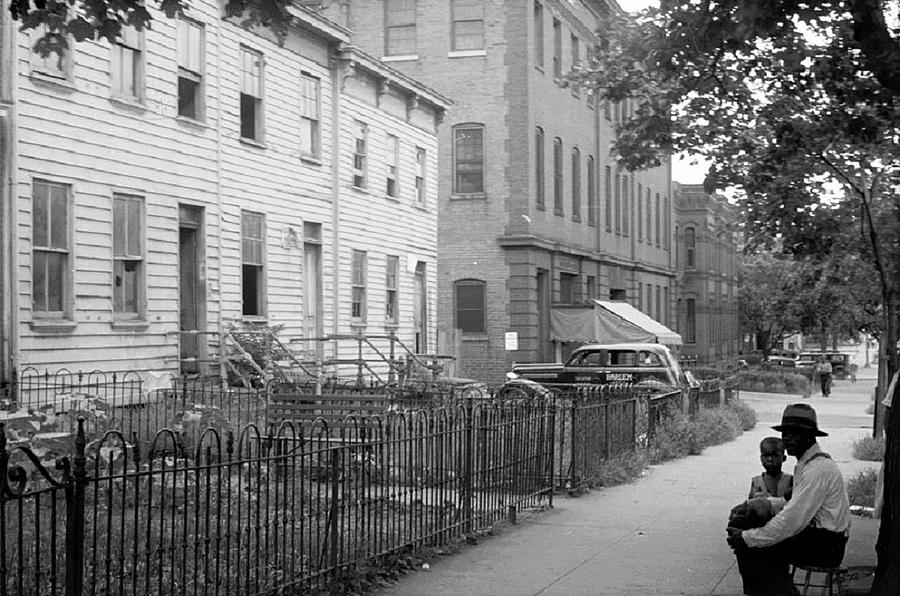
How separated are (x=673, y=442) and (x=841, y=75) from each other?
794cm

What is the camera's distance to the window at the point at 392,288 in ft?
101

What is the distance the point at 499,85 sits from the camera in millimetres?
39344

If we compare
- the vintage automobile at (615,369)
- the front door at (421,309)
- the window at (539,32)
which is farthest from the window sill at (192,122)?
the window at (539,32)

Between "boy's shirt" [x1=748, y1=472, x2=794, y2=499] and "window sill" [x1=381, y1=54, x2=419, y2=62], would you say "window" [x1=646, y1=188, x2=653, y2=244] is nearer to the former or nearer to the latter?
"window sill" [x1=381, y1=54, x2=419, y2=62]

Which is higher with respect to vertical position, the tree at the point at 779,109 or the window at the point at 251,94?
the window at the point at 251,94

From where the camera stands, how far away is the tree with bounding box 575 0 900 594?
36.5 ft

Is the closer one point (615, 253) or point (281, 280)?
point (281, 280)

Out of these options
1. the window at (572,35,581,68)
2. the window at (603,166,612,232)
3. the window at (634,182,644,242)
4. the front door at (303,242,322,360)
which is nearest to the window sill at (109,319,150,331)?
the front door at (303,242,322,360)

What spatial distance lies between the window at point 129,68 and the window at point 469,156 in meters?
20.0

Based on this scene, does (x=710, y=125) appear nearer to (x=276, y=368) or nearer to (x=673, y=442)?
(x=673, y=442)

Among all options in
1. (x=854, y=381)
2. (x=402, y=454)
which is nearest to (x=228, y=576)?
(x=402, y=454)

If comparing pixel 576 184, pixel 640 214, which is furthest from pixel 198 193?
pixel 640 214

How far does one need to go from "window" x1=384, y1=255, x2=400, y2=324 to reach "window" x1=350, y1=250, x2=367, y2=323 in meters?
1.42

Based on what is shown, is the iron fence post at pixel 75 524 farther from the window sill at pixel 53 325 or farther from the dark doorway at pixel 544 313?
the dark doorway at pixel 544 313
